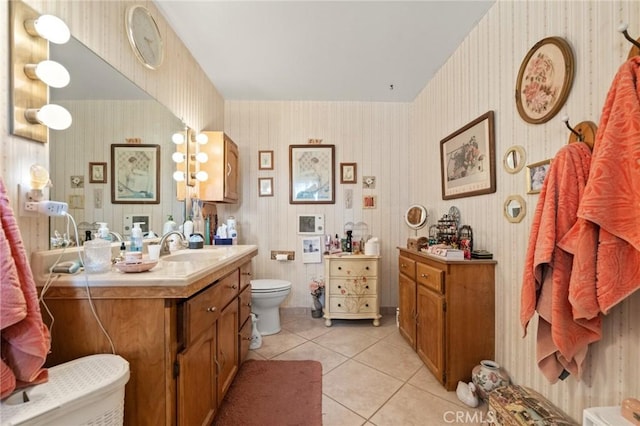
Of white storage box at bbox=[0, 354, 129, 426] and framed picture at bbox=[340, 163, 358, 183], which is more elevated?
framed picture at bbox=[340, 163, 358, 183]

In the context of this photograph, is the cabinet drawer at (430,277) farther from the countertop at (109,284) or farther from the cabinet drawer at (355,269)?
the countertop at (109,284)

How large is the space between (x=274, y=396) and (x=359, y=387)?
1.94 feet

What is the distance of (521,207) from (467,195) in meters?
0.54

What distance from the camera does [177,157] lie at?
1997 millimetres

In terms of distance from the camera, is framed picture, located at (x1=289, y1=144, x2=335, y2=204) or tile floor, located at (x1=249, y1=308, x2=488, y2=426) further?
framed picture, located at (x1=289, y1=144, x2=335, y2=204)

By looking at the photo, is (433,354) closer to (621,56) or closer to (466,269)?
(466,269)

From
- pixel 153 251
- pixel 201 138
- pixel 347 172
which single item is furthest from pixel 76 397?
pixel 347 172

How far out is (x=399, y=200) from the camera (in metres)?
3.12

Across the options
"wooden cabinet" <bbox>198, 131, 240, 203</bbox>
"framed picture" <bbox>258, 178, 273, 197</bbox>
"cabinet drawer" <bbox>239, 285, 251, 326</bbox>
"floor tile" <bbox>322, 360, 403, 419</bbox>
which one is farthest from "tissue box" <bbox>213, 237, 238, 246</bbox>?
"floor tile" <bbox>322, 360, 403, 419</bbox>

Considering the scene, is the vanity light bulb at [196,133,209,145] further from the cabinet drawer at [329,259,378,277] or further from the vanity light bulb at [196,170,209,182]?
the cabinet drawer at [329,259,378,277]

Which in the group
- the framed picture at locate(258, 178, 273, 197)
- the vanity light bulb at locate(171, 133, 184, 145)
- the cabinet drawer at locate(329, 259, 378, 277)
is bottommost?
the cabinet drawer at locate(329, 259, 378, 277)

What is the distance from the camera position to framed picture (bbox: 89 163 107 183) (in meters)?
1.26

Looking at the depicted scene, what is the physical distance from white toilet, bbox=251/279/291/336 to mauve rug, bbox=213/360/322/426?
503 millimetres

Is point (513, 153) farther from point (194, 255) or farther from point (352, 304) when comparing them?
point (194, 255)
